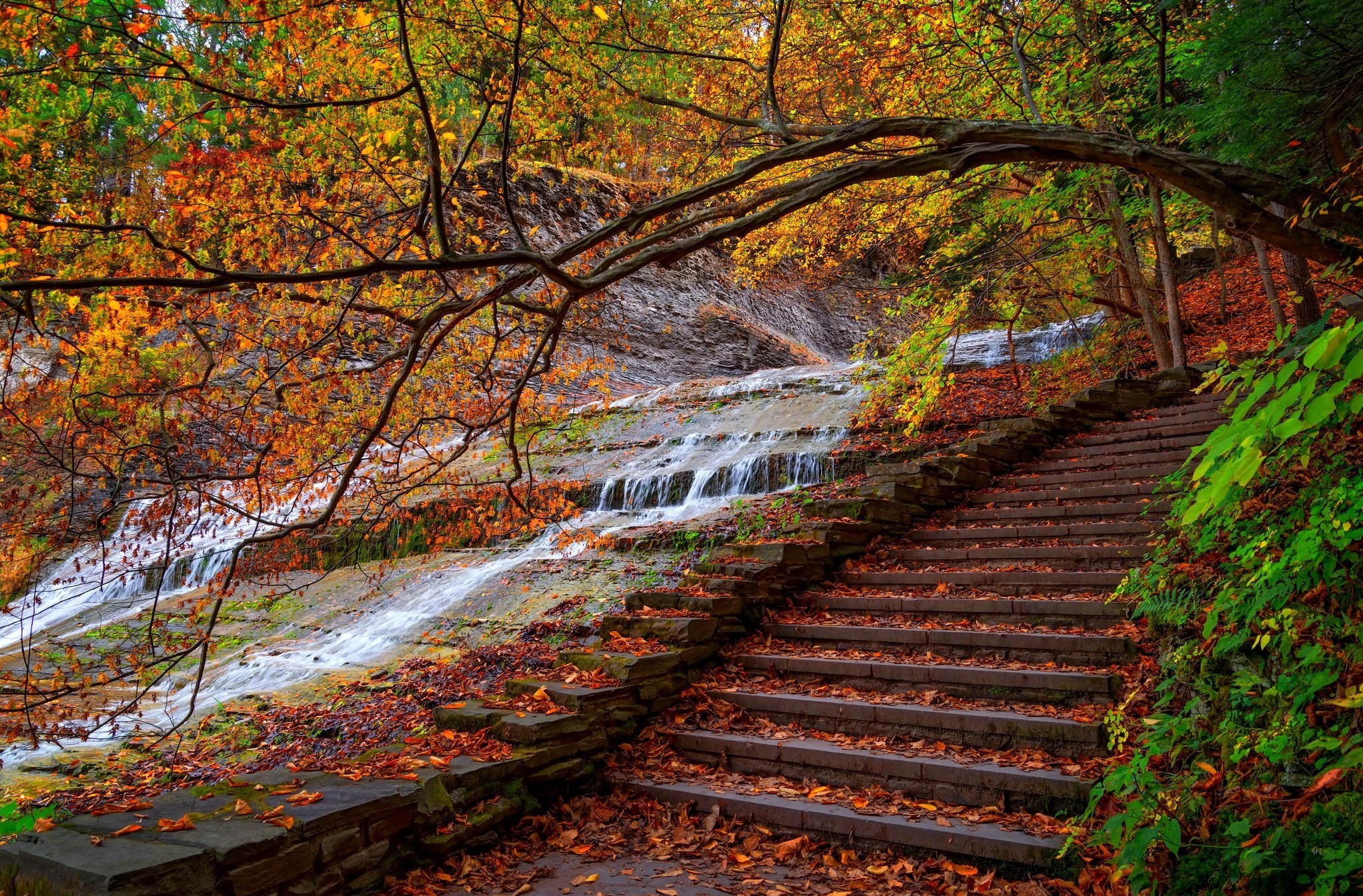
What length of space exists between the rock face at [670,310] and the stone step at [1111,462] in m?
13.0

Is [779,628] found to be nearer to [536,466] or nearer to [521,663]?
[521,663]

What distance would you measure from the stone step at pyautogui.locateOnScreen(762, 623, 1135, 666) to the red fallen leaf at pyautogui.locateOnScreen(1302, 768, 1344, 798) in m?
2.10

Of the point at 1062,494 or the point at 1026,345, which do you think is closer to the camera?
the point at 1062,494

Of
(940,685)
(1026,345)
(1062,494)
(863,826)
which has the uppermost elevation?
(1026,345)

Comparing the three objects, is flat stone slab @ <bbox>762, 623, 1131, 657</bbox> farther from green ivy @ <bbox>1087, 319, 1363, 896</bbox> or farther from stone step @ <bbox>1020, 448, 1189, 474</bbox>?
stone step @ <bbox>1020, 448, 1189, 474</bbox>

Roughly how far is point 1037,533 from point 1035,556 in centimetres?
57

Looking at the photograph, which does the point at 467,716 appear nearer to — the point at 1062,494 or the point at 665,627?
the point at 665,627

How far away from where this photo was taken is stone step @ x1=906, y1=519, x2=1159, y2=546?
636cm

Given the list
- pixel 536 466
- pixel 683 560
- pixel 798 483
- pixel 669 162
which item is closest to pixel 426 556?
pixel 536 466

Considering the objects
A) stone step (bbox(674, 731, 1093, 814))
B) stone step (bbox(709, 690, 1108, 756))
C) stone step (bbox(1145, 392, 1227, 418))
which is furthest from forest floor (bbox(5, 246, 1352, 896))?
stone step (bbox(1145, 392, 1227, 418))

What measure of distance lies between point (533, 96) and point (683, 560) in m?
5.83

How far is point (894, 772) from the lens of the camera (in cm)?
418

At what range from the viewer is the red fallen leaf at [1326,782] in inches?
94.1

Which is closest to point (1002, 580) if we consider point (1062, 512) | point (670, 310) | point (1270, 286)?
point (1062, 512)
